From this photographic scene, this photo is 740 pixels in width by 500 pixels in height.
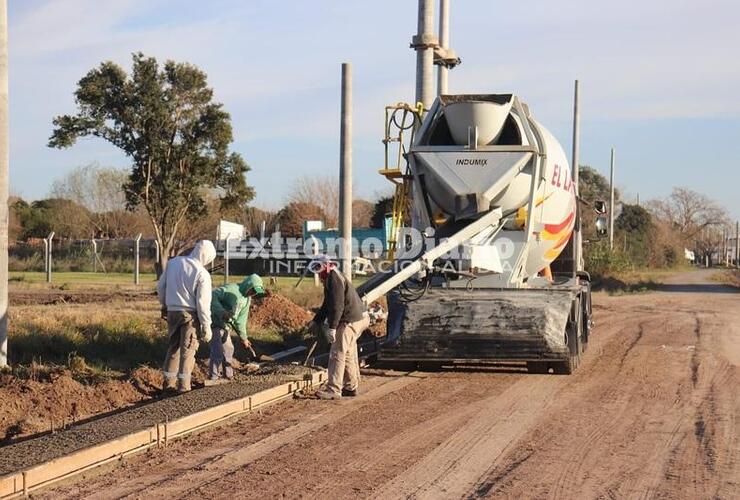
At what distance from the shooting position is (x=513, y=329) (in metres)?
12.1

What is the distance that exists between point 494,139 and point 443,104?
88cm

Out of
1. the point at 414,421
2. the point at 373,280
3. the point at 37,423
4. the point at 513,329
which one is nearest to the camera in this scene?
the point at 37,423

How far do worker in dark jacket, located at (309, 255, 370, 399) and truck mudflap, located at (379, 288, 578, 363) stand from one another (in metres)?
1.47

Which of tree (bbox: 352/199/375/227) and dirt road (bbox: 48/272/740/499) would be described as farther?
tree (bbox: 352/199/375/227)

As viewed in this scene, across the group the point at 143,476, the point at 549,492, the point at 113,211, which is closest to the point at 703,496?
the point at 549,492

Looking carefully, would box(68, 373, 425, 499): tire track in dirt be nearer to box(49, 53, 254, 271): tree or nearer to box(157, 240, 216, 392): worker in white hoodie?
box(157, 240, 216, 392): worker in white hoodie

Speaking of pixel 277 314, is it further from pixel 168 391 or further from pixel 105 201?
pixel 105 201

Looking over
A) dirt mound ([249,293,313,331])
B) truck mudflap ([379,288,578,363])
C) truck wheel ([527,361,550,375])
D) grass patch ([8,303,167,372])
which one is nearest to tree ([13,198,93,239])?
dirt mound ([249,293,313,331])

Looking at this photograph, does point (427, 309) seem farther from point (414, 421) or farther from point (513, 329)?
point (414, 421)

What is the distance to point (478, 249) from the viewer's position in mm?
12820

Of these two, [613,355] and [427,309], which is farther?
[613,355]

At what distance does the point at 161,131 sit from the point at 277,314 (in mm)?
15951

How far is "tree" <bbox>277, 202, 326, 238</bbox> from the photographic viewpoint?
4959 cm

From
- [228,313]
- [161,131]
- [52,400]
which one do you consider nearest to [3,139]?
[52,400]
